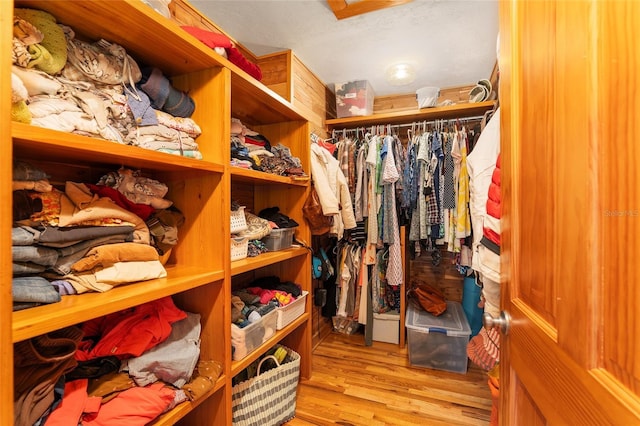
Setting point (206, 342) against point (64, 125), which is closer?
point (64, 125)

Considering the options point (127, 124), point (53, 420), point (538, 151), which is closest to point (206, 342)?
point (53, 420)

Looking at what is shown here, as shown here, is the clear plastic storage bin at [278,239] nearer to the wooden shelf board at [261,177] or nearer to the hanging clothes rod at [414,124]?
the wooden shelf board at [261,177]

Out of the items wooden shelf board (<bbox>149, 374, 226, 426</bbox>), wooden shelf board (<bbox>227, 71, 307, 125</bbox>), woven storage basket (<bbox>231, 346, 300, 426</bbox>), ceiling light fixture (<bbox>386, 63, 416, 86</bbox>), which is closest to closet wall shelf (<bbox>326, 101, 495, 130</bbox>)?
ceiling light fixture (<bbox>386, 63, 416, 86</bbox>)

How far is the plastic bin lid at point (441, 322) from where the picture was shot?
209 cm

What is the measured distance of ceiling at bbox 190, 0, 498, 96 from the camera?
1.59m

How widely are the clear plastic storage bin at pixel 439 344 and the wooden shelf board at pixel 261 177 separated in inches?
57.2

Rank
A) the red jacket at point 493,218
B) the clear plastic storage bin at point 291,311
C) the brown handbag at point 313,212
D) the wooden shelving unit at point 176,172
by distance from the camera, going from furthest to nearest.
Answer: the brown handbag at point 313,212
the clear plastic storage bin at point 291,311
the red jacket at point 493,218
the wooden shelving unit at point 176,172

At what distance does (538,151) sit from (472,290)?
217 cm

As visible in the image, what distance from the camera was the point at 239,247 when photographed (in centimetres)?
137

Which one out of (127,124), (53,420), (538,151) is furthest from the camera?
(127,124)

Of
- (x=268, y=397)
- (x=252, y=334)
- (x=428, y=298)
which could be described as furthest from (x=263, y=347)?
(x=428, y=298)

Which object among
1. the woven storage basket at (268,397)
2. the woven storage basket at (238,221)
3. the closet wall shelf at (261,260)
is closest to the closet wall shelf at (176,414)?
the woven storage basket at (268,397)

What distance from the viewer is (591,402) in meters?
0.39

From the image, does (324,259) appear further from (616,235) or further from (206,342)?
(616,235)
